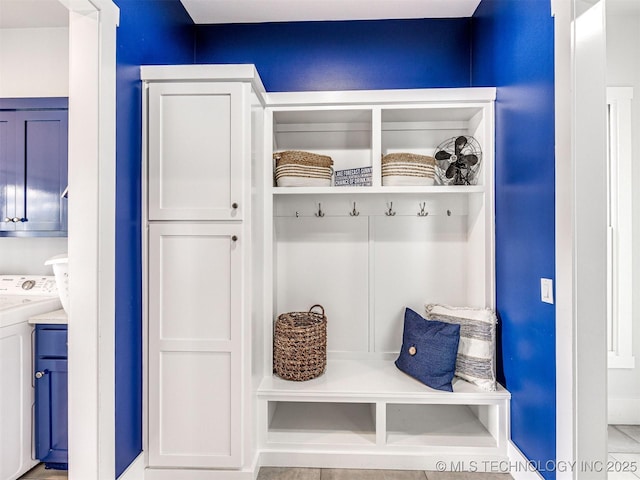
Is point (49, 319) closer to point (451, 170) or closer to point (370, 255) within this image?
point (370, 255)

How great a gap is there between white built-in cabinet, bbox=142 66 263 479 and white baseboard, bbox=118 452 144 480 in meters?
0.04

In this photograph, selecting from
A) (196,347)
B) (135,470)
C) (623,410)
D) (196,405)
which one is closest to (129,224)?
(196,347)

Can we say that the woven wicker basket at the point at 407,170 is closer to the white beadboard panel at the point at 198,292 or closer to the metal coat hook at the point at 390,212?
the metal coat hook at the point at 390,212

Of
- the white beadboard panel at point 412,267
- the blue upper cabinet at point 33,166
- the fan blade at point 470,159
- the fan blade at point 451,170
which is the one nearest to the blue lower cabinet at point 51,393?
the blue upper cabinet at point 33,166

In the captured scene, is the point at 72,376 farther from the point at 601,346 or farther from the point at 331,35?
the point at 331,35

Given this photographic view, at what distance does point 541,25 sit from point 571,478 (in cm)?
188

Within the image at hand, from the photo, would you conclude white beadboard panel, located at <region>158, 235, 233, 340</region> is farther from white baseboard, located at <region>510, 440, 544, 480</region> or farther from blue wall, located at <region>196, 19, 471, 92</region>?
white baseboard, located at <region>510, 440, 544, 480</region>

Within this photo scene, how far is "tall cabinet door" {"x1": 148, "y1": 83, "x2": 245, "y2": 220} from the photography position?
6.25 feet

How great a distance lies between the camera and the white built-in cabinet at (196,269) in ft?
6.25

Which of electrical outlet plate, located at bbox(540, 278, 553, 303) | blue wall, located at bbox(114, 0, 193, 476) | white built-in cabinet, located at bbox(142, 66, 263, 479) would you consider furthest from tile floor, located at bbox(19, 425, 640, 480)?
electrical outlet plate, located at bbox(540, 278, 553, 303)

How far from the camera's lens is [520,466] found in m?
1.91

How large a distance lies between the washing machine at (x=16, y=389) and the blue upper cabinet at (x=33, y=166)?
2.02 ft

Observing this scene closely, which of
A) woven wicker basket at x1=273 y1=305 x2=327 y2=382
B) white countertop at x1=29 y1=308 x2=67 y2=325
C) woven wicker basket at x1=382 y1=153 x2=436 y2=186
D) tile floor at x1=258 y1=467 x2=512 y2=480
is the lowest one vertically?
tile floor at x1=258 y1=467 x2=512 y2=480

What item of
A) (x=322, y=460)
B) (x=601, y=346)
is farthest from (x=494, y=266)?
(x=322, y=460)
